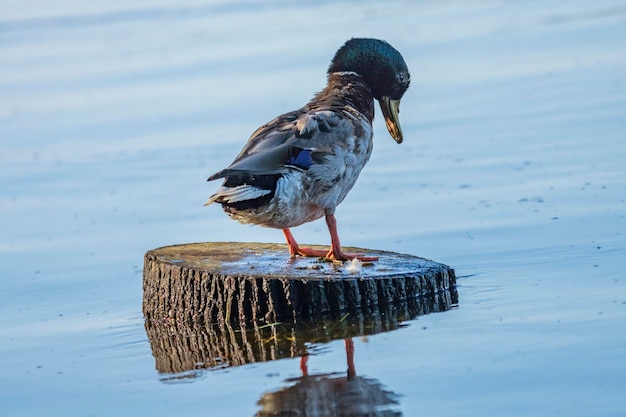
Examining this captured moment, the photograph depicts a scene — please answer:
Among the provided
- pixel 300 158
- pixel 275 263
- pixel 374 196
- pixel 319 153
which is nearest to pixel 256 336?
pixel 275 263

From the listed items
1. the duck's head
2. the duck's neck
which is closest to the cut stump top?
the duck's neck

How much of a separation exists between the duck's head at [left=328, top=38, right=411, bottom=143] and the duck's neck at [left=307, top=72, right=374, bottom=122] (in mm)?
45

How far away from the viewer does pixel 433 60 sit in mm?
16688

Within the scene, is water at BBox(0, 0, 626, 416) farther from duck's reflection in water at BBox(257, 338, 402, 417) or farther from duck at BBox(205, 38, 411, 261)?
duck at BBox(205, 38, 411, 261)

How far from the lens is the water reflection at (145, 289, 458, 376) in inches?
269

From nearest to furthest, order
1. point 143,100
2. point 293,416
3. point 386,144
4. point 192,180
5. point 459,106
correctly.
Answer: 1. point 293,416
2. point 192,180
3. point 386,144
4. point 459,106
5. point 143,100

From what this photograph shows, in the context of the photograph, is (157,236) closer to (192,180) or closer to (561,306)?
(192,180)

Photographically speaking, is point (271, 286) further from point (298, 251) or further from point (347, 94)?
point (347, 94)

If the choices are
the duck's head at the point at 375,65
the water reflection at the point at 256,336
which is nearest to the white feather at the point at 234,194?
the water reflection at the point at 256,336

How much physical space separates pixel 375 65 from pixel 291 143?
110 cm

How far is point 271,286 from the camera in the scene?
7332mm

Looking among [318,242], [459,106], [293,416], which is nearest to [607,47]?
[459,106]

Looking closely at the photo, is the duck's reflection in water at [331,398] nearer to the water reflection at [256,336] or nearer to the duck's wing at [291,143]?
the water reflection at [256,336]

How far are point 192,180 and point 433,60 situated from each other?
225 inches
